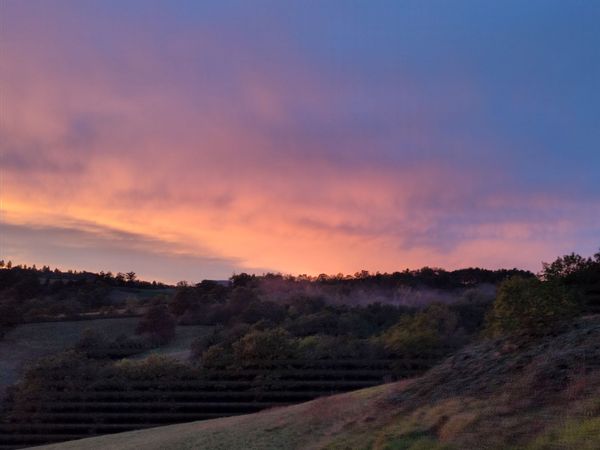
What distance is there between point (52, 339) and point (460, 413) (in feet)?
62.2

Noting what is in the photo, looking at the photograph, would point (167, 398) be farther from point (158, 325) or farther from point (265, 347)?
point (158, 325)

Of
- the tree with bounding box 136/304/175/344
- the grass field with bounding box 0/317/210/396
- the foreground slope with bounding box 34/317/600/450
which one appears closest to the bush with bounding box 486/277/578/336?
the foreground slope with bounding box 34/317/600/450

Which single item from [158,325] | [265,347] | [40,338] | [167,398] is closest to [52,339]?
[40,338]

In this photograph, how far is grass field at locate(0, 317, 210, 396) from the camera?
77.4ft

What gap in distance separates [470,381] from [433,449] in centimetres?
392

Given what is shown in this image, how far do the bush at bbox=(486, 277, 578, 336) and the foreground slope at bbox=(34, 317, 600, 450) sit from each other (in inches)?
14.2

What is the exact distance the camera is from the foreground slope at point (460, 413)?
31.5ft

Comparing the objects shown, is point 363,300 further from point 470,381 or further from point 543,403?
point 543,403

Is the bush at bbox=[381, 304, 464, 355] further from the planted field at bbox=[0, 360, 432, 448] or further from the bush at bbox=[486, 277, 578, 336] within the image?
the bush at bbox=[486, 277, 578, 336]

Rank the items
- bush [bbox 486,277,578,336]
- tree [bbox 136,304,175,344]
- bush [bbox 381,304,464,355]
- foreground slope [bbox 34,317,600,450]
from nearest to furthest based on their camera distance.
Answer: foreground slope [bbox 34,317,600,450] → bush [bbox 486,277,578,336] → bush [bbox 381,304,464,355] → tree [bbox 136,304,175,344]

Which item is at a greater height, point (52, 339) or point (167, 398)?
point (52, 339)

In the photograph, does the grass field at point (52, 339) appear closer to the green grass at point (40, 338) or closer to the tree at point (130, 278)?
the green grass at point (40, 338)

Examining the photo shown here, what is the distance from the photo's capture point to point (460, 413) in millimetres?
11297

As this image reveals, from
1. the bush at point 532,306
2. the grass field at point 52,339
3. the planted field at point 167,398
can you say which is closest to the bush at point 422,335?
the planted field at point 167,398
